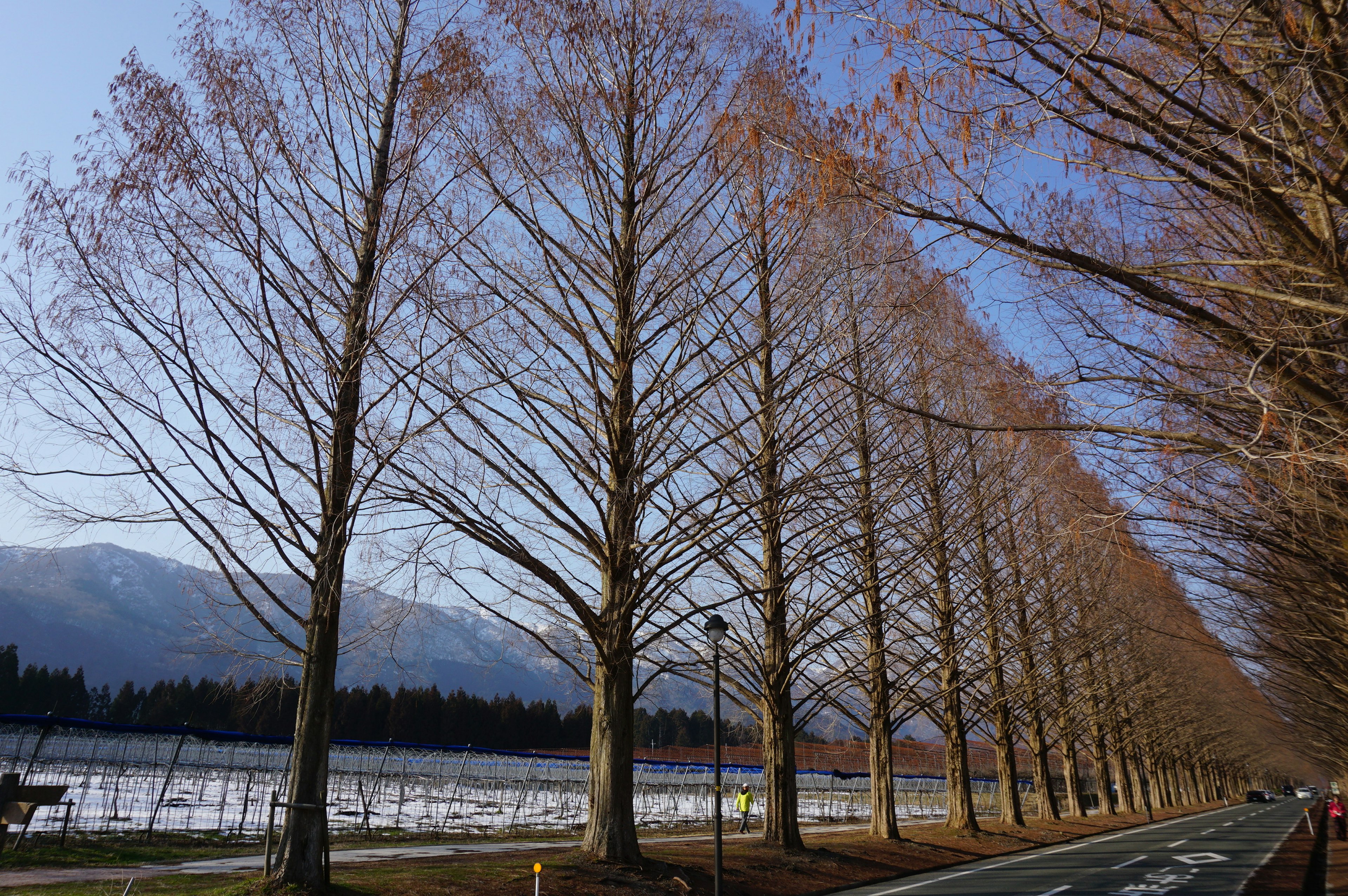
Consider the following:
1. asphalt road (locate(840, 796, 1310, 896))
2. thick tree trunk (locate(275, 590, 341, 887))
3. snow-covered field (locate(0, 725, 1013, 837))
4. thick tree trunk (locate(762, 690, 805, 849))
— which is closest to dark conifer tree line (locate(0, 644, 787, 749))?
snow-covered field (locate(0, 725, 1013, 837))

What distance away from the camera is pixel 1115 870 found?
16500 mm

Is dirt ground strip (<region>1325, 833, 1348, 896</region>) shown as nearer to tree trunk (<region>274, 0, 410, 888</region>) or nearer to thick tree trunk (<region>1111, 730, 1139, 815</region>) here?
thick tree trunk (<region>1111, 730, 1139, 815</region>)

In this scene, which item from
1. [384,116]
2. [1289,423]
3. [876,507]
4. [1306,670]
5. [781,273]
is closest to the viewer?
[1289,423]

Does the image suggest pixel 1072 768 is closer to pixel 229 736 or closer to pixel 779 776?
pixel 779 776

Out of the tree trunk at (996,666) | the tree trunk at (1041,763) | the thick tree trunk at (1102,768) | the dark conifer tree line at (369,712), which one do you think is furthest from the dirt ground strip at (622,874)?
the dark conifer tree line at (369,712)

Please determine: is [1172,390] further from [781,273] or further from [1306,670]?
[1306,670]

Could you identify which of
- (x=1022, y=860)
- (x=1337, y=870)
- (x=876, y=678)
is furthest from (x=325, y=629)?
(x=1337, y=870)

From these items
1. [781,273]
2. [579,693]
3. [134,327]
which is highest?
[781,273]

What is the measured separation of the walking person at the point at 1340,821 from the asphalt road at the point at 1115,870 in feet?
6.49

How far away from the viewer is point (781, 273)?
13.1m

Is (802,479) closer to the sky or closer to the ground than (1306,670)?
closer to the sky

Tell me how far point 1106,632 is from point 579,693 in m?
24.5

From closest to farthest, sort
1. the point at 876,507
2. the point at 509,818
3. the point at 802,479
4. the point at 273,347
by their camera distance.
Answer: the point at 273,347
the point at 802,479
the point at 876,507
the point at 509,818

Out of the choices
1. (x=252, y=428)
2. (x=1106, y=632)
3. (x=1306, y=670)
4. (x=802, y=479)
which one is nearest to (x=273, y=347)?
(x=252, y=428)
